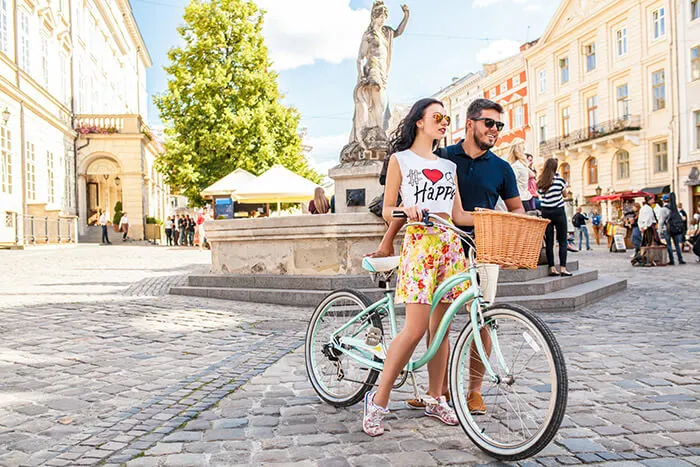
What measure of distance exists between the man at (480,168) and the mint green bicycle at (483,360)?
410 millimetres

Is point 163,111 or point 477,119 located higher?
point 163,111

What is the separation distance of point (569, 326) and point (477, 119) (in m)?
3.86

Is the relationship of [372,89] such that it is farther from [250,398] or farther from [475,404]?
[475,404]

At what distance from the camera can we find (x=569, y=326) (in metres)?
6.63

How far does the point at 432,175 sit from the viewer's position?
3373 mm

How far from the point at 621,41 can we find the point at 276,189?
28.3 m

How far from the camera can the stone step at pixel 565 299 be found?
7.58m

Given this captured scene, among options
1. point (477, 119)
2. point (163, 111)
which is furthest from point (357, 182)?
point (163, 111)

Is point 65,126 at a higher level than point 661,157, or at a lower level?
higher

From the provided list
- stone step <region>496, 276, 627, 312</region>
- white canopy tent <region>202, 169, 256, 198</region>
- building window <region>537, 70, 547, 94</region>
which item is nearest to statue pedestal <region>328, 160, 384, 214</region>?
stone step <region>496, 276, 627, 312</region>

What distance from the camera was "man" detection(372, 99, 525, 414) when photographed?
3.53 m

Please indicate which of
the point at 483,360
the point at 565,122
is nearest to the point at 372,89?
the point at 483,360

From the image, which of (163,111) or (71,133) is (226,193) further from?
(71,133)

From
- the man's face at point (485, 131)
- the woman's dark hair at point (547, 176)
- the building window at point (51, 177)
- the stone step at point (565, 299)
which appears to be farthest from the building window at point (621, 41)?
the man's face at point (485, 131)
